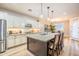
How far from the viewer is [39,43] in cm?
263

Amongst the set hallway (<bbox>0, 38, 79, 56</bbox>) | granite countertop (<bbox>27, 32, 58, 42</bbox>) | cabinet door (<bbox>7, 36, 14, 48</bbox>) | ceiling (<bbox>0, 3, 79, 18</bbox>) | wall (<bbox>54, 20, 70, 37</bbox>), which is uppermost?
ceiling (<bbox>0, 3, 79, 18</bbox>)

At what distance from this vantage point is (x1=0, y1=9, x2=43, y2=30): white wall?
2500mm

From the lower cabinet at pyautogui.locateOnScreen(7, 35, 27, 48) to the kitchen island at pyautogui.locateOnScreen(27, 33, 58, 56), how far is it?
117 mm

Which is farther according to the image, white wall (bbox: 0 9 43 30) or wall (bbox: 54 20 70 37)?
wall (bbox: 54 20 70 37)

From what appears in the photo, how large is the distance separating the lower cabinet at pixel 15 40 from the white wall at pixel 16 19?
281 mm

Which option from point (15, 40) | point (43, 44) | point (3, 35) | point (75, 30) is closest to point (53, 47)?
point (43, 44)

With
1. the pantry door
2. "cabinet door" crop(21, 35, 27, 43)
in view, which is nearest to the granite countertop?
"cabinet door" crop(21, 35, 27, 43)

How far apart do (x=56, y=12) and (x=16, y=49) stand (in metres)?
1.25

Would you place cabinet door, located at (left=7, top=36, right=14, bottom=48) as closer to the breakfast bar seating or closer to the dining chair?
the breakfast bar seating

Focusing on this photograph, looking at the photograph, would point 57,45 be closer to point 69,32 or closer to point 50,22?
point 69,32

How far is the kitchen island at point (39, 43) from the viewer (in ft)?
8.53

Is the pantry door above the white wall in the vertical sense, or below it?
below

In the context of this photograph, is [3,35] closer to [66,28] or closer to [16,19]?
[16,19]

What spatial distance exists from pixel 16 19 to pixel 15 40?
19.2 inches
